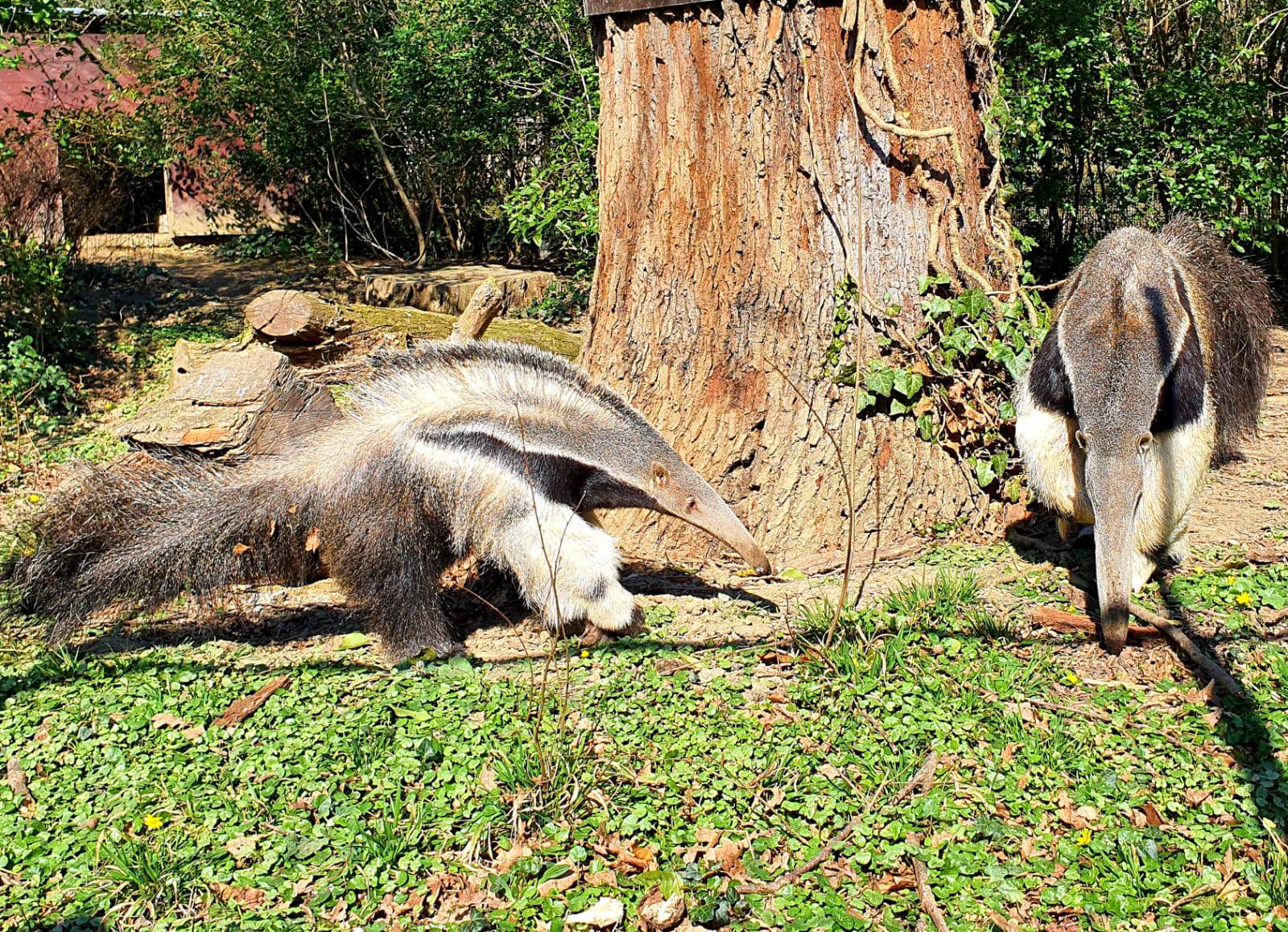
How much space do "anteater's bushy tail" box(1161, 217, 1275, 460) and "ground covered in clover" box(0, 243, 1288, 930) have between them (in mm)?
1063

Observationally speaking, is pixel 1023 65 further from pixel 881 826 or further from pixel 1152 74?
pixel 881 826

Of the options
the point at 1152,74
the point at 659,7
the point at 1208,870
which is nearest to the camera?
the point at 1208,870

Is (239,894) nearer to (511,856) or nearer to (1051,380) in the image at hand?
(511,856)

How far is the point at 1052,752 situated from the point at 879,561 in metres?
1.81

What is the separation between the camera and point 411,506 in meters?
4.84

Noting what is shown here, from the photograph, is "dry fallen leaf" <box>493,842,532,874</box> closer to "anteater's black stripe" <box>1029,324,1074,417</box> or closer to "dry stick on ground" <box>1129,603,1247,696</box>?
"dry stick on ground" <box>1129,603,1247,696</box>

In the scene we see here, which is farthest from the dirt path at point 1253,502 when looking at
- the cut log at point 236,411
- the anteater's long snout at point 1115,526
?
the cut log at point 236,411

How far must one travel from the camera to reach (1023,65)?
33.7ft

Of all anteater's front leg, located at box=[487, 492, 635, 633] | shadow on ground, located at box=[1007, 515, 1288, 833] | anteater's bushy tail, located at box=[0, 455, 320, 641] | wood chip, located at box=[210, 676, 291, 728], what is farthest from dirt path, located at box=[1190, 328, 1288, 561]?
anteater's bushy tail, located at box=[0, 455, 320, 641]

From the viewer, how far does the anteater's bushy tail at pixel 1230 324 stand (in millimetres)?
5428

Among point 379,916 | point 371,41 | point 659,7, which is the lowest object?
point 379,916

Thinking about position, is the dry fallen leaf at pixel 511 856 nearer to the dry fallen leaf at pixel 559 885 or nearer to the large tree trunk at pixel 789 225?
the dry fallen leaf at pixel 559 885

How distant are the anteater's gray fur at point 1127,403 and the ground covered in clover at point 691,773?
384 mm

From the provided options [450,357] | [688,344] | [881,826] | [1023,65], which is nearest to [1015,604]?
[881,826]
